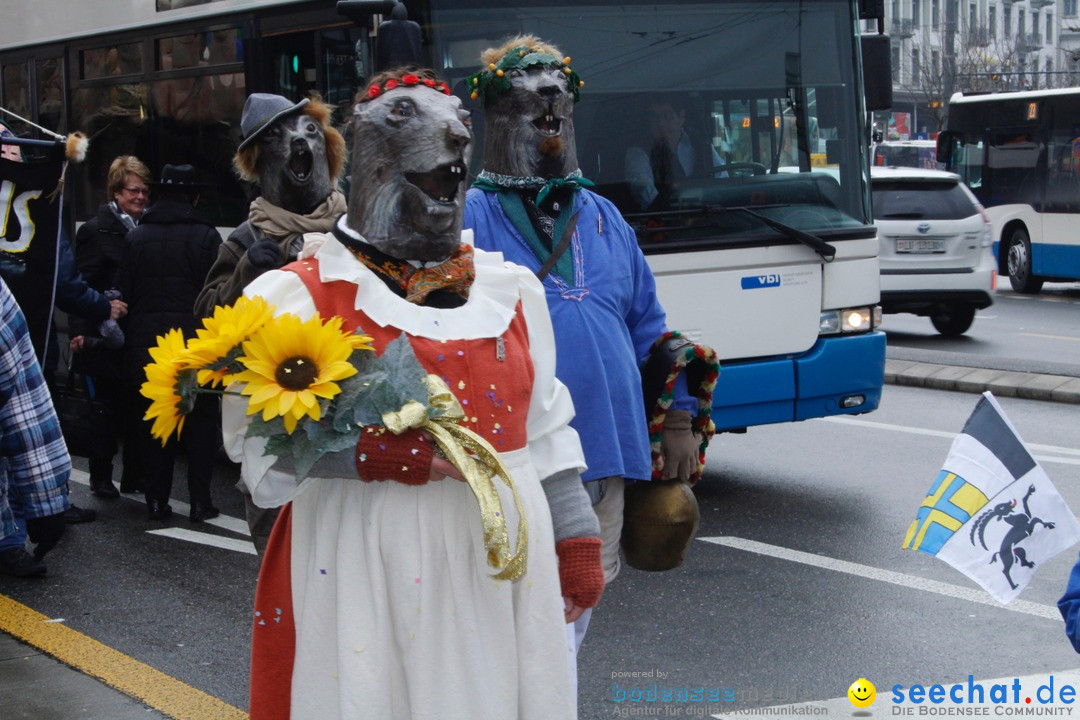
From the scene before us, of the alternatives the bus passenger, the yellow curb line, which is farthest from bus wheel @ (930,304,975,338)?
the yellow curb line

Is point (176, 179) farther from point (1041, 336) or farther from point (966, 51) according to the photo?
point (966, 51)

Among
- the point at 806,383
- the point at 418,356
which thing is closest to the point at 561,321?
the point at 418,356

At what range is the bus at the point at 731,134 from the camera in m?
6.93

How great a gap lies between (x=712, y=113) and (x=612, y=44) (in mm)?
637

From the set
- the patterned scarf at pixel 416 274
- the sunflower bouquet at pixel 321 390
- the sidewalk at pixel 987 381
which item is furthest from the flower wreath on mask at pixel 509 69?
the sidewalk at pixel 987 381

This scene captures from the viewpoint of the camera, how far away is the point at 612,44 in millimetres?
6996

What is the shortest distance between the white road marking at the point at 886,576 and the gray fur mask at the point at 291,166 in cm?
270

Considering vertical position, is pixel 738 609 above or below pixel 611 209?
below

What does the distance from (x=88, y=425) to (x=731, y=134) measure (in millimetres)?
3770

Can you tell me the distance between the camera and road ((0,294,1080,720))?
16.3ft

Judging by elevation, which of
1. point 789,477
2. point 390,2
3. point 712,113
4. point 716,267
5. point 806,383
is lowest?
point 789,477

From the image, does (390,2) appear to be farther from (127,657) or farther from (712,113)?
(127,657)

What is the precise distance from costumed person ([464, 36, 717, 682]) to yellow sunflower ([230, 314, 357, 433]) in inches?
44.0

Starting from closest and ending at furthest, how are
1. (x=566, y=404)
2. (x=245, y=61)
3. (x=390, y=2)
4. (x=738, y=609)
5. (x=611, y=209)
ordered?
(x=566, y=404)
(x=611, y=209)
(x=738, y=609)
(x=390, y=2)
(x=245, y=61)
